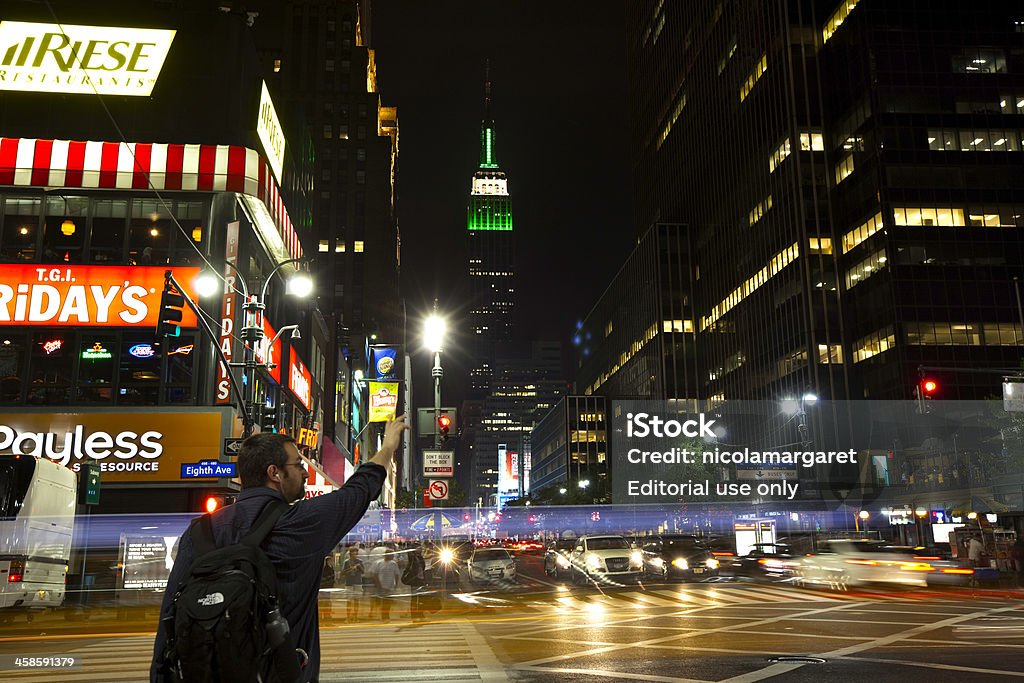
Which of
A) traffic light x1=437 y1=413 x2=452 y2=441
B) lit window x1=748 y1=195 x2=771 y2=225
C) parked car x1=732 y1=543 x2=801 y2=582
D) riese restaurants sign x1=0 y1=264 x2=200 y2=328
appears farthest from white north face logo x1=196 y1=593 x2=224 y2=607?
lit window x1=748 y1=195 x2=771 y2=225

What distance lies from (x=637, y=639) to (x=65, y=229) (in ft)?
95.2

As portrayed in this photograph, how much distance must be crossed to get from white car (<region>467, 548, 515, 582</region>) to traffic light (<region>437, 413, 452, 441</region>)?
1104 cm

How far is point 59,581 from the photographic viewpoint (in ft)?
68.6

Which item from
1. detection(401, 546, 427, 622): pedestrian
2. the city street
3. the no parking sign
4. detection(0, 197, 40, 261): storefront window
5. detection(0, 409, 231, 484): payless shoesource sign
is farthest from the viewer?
detection(0, 197, 40, 261): storefront window

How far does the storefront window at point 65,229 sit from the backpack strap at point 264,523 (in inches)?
1305

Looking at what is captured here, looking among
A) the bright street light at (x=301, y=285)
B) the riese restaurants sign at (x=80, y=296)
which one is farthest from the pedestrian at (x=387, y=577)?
the riese restaurants sign at (x=80, y=296)

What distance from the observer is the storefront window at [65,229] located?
32.8 metres

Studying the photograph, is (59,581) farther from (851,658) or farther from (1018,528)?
(1018,528)

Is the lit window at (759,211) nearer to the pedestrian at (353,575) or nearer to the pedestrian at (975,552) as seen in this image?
the pedestrian at (975,552)

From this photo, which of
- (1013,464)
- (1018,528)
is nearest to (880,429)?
(1013,464)

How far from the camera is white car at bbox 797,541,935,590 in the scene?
2445cm

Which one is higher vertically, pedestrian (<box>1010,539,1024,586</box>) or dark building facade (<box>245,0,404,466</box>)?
dark building facade (<box>245,0,404,466</box>)

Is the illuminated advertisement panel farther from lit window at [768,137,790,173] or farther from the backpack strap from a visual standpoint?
lit window at [768,137,790,173]

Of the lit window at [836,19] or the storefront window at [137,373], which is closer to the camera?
the storefront window at [137,373]
